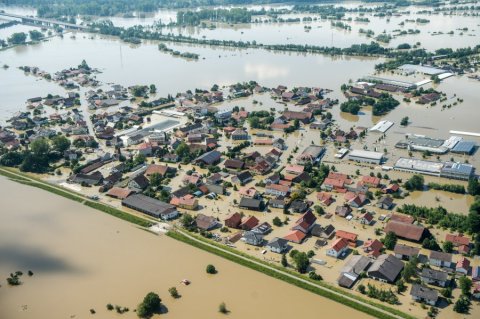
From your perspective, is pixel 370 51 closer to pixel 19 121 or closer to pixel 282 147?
pixel 282 147

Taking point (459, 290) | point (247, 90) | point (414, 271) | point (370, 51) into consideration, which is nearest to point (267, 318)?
point (414, 271)

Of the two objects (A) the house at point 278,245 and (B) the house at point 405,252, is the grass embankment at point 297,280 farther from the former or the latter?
(B) the house at point 405,252

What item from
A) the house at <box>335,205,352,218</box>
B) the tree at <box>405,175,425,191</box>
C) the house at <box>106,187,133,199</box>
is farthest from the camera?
the house at <box>106,187,133,199</box>

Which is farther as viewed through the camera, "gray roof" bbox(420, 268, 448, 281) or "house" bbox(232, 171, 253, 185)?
"house" bbox(232, 171, 253, 185)

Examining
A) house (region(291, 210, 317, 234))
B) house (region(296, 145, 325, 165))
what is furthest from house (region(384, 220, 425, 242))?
house (region(296, 145, 325, 165))

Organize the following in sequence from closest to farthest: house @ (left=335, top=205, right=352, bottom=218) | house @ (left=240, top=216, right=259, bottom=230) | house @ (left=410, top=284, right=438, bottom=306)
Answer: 1. house @ (left=410, top=284, right=438, bottom=306)
2. house @ (left=240, top=216, right=259, bottom=230)
3. house @ (left=335, top=205, right=352, bottom=218)

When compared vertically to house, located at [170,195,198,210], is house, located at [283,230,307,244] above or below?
below

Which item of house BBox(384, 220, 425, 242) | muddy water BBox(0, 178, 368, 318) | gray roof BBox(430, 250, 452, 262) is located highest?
house BBox(384, 220, 425, 242)

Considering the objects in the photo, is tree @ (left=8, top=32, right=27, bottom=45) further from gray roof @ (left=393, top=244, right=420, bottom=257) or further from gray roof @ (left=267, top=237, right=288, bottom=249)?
gray roof @ (left=393, top=244, right=420, bottom=257)
